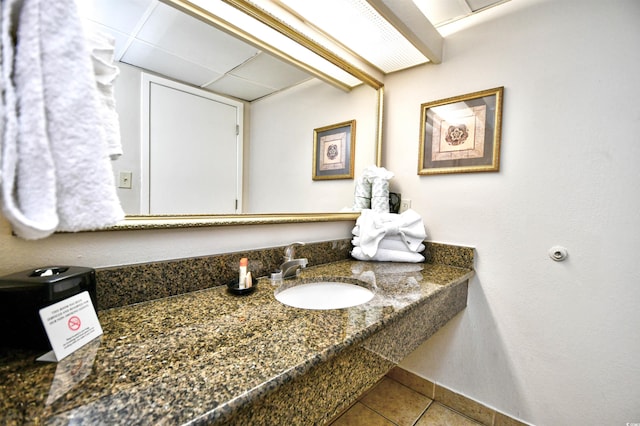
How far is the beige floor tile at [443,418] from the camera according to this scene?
4.44 ft

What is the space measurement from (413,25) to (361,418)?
1.90 m

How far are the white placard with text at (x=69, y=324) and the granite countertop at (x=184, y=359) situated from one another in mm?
18

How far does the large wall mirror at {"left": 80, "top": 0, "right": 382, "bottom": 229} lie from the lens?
0.81 m

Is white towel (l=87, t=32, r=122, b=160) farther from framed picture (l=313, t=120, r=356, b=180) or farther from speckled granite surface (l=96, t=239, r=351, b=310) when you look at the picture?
framed picture (l=313, t=120, r=356, b=180)

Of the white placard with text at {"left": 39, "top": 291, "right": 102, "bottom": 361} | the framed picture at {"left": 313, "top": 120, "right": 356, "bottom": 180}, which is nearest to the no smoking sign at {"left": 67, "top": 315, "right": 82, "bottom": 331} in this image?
the white placard with text at {"left": 39, "top": 291, "right": 102, "bottom": 361}

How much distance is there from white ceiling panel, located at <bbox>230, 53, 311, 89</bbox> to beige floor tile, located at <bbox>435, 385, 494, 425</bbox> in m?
1.76

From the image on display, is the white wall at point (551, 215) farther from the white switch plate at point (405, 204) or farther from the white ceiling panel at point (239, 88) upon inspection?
the white ceiling panel at point (239, 88)

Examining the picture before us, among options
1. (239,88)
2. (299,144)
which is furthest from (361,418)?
(239,88)

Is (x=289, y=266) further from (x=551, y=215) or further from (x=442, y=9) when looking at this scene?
(x=442, y=9)

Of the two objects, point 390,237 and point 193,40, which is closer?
point 193,40

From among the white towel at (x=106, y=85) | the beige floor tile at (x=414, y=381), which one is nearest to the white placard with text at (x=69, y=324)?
the white towel at (x=106, y=85)

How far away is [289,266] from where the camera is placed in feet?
3.62

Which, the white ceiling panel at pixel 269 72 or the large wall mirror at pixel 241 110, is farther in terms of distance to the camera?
the white ceiling panel at pixel 269 72

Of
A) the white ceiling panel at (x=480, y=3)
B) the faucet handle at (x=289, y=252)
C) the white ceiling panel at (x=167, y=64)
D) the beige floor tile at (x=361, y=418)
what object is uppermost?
the white ceiling panel at (x=480, y=3)
